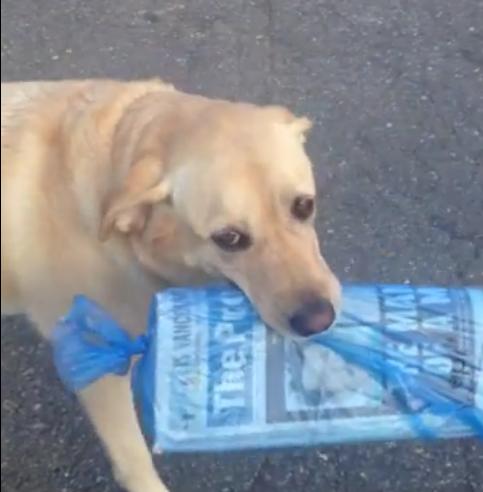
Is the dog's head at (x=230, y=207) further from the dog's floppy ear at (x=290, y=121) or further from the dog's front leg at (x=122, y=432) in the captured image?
the dog's front leg at (x=122, y=432)

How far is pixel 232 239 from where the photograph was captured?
1.40 meters

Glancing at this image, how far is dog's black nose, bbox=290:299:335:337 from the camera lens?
4.38 feet

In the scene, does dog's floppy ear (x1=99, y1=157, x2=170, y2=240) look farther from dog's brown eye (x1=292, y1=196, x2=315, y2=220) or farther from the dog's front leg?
the dog's front leg

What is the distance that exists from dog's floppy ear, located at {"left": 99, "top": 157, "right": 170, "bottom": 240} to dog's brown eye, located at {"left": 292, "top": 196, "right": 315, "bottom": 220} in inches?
5.7

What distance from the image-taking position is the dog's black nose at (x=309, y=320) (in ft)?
4.38

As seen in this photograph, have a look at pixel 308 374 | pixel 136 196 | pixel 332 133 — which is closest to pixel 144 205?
pixel 136 196

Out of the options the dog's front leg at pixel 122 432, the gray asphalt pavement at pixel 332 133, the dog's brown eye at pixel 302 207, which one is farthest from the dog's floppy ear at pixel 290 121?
the dog's front leg at pixel 122 432

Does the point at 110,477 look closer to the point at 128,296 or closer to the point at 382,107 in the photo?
the point at 128,296

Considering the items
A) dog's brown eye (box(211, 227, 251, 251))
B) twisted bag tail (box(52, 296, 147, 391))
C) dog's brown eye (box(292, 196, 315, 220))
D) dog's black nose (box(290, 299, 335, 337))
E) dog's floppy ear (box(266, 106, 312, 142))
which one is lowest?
twisted bag tail (box(52, 296, 147, 391))

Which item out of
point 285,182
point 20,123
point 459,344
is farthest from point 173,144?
point 459,344

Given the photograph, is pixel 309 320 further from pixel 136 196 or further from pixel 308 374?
pixel 136 196

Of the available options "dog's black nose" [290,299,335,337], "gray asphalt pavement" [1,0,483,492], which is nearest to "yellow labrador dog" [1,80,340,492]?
"dog's black nose" [290,299,335,337]

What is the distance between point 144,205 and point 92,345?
0.56 ft

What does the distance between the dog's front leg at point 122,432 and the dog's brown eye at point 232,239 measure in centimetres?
34
